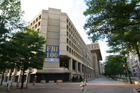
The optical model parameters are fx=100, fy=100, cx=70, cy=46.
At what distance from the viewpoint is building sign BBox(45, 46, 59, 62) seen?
3481cm

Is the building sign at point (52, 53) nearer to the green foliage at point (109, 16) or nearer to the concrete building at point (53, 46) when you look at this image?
the concrete building at point (53, 46)

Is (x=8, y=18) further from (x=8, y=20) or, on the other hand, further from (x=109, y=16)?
(x=109, y=16)

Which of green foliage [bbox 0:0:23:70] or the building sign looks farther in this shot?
the building sign

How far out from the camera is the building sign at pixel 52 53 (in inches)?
1371

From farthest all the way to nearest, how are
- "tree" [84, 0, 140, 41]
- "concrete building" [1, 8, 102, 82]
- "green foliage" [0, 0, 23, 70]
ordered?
"concrete building" [1, 8, 102, 82] → "green foliage" [0, 0, 23, 70] → "tree" [84, 0, 140, 41]

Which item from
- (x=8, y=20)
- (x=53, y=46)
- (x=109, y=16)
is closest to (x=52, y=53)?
(x=53, y=46)

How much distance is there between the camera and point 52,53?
116 feet

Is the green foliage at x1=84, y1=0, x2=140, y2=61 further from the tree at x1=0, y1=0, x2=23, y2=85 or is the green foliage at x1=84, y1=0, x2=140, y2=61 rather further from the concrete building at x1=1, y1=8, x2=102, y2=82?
the concrete building at x1=1, y1=8, x2=102, y2=82

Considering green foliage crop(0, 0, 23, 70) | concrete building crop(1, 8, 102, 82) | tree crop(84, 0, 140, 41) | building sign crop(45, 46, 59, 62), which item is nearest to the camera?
tree crop(84, 0, 140, 41)

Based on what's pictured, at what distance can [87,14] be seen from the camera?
10789mm

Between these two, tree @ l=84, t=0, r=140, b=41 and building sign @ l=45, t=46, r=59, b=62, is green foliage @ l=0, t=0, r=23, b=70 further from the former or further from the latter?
building sign @ l=45, t=46, r=59, b=62

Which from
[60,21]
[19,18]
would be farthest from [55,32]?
[19,18]

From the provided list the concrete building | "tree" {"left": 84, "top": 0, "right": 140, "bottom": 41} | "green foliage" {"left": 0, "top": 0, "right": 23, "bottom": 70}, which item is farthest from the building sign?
"tree" {"left": 84, "top": 0, "right": 140, "bottom": 41}

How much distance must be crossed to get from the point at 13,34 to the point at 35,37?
194 inches
